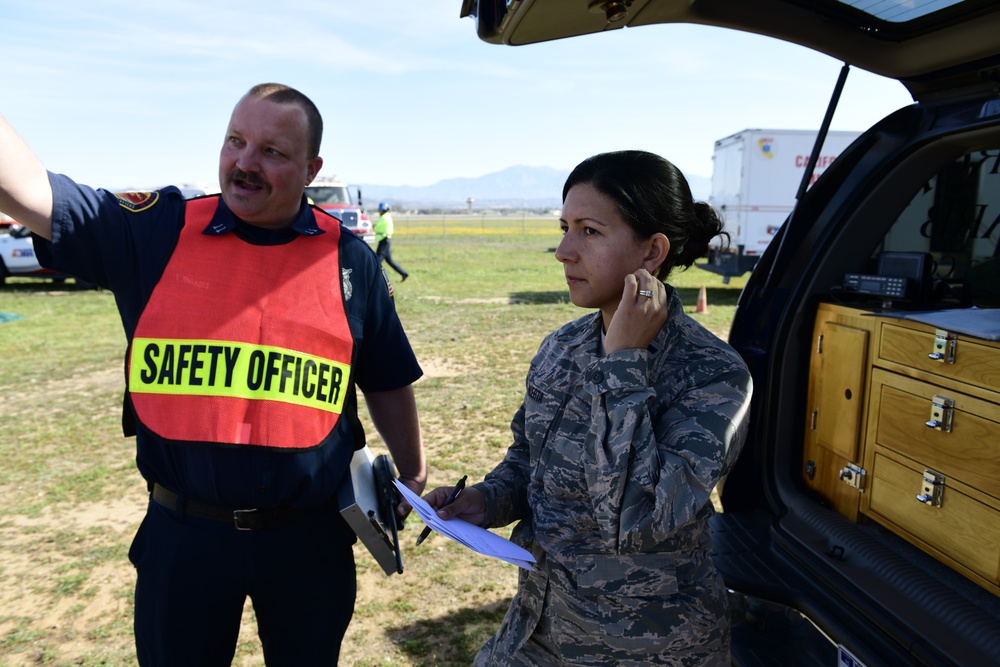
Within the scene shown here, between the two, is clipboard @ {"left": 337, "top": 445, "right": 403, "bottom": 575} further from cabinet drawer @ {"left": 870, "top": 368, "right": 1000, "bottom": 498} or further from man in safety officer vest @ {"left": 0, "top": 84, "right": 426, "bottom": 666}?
cabinet drawer @ {"left": 870, "top": 368, "right": 1000, "bottom": 498}

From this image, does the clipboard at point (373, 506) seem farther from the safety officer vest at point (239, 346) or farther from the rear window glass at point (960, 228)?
the rear window glass at point (960, 228)

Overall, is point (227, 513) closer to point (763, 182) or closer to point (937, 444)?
point (937, 444)

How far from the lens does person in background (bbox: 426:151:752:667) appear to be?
1402 millimetres

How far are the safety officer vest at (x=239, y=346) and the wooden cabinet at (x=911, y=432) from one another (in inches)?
64.1

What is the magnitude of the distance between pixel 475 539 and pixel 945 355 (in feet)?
4.58

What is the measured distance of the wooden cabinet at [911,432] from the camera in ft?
6.14

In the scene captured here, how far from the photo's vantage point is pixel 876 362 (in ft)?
7.61

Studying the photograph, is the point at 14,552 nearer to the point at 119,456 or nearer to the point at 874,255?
the point at 119,456

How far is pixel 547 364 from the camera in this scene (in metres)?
1.75

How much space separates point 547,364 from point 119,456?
15.6 feet

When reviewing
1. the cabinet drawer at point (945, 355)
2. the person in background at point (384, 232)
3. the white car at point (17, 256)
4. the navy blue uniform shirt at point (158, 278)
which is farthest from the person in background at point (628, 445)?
the white car at point (17, 256)

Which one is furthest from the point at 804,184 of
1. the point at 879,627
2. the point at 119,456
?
the point at 119,456

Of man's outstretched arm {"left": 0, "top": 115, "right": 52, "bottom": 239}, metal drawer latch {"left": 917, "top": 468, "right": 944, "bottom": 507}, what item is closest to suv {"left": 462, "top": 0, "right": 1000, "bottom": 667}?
metal drawer latch {"left": 917, "top": 468, "right": 944, "bottom": 507}

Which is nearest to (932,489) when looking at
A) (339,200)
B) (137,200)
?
(137,200)
